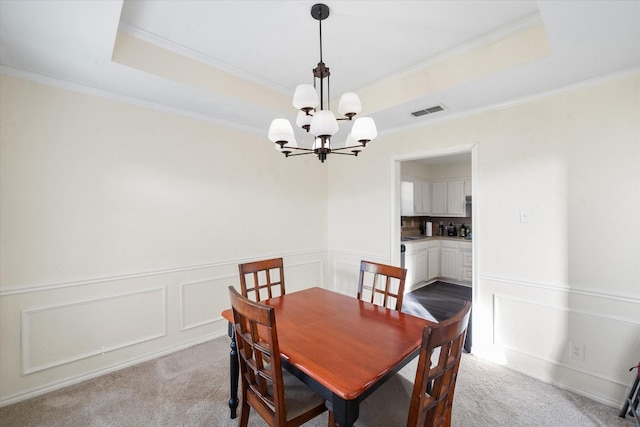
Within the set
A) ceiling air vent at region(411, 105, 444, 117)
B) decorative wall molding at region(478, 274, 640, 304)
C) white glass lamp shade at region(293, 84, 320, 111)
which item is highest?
ceiling air vent at region(411, 105, 444, 117)

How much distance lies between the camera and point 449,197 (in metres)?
5.62

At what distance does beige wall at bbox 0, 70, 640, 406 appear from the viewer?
2.04 m

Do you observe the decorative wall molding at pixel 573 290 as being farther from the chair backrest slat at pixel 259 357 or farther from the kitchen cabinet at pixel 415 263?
the chair backrest slat at pixel 259 357

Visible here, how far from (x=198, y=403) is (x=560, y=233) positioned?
3108 mm

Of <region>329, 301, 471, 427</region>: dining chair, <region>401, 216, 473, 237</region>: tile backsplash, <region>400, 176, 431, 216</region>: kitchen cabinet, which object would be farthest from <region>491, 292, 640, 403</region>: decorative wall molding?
<region>401, 216, 473, 237</region>: tile backsplash

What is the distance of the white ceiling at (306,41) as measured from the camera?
155cm

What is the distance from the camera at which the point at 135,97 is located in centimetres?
251

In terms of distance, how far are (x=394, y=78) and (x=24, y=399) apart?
397 cm

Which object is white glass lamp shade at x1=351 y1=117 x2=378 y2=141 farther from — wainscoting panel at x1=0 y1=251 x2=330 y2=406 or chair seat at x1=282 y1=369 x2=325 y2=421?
wainscoting panel at x1=0 y1=251 x2=330 y2=406

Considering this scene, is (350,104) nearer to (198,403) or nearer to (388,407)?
(388,407)

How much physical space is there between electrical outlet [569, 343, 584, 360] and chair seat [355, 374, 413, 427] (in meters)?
1.69

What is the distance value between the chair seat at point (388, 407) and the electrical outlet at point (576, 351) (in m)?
1.69

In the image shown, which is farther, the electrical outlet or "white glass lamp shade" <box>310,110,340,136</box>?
the electrical outlet

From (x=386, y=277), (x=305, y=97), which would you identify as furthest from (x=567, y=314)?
(x=305, y=97)
